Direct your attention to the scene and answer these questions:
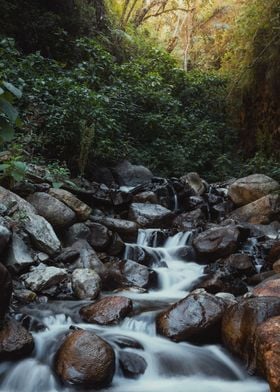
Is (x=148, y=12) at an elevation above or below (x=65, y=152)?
above

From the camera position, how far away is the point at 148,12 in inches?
640

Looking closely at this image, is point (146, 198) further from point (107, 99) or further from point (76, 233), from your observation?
point (76, 233)

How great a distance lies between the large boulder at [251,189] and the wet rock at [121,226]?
258 cm

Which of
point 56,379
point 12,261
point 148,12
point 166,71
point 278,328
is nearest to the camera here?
point 278,328

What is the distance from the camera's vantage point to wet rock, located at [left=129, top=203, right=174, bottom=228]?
6945mm

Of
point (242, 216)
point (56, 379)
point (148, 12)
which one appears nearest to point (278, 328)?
point (56, 379)

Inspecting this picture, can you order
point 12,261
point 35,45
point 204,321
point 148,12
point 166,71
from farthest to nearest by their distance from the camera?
point 148,12
point 166,71
point 35,45
point 12,261
point 204,321

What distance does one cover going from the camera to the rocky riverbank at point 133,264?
10.8 ft

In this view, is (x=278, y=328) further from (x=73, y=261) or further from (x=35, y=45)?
(x=35, y=45)

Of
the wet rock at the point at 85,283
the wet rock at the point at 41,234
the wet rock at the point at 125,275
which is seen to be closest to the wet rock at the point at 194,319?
the wet rock at the point at 85,283

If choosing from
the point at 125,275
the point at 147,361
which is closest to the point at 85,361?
the point at 147,361

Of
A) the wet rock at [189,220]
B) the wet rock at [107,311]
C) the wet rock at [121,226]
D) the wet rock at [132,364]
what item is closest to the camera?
the wet rock at [132,364]

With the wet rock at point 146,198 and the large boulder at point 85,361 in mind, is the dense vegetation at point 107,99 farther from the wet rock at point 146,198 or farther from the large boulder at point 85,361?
the large boulder at point 85,361

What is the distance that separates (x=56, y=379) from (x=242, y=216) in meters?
5.23
